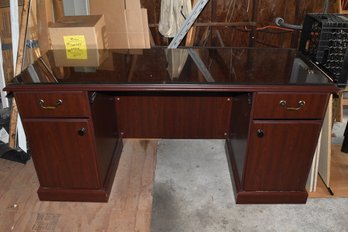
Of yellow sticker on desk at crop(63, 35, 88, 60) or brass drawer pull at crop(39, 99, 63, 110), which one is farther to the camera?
yellow sticker on desk at crop(63, 35, 88, 60)

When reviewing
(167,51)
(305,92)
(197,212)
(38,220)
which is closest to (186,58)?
(167,51)

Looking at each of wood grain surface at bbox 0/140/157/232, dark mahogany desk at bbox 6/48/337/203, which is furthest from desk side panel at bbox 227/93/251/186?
wood grain surface at bbox 0/140/157/232

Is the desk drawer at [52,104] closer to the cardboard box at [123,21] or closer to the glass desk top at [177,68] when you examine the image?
the glass desk top at [177,68]

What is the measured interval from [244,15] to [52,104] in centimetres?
215

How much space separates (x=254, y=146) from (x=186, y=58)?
59 centimetres

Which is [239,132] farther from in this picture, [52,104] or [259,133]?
[52,104]

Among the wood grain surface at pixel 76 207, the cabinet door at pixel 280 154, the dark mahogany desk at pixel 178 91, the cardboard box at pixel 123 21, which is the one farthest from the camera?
the cardboard box at pixel 123 21

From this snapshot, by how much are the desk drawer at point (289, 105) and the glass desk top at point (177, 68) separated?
0.22 ft

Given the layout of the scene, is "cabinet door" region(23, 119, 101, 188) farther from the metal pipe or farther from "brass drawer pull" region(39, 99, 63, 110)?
the metal pipe

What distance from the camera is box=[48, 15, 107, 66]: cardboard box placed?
165 cm

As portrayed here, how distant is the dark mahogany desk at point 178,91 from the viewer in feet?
4.42

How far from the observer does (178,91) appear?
1.53 meters

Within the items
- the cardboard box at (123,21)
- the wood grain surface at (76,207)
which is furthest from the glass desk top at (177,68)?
the wood grain surface at (76,207)

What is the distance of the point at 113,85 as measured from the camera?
1.33m
